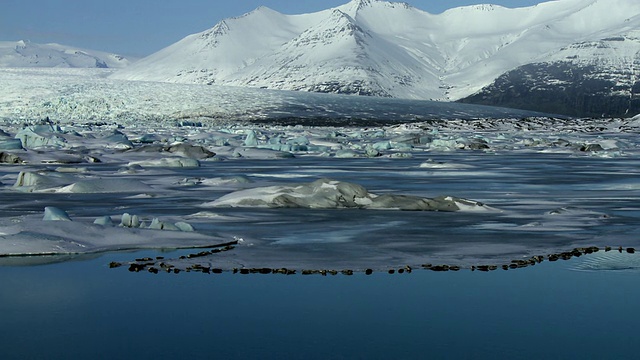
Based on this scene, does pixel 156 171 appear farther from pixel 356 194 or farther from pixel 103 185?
pixel 356 194

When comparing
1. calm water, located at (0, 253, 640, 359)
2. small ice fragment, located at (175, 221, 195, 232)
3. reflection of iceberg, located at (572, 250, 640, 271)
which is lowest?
calm water, located at (0, 253, 640, 359)

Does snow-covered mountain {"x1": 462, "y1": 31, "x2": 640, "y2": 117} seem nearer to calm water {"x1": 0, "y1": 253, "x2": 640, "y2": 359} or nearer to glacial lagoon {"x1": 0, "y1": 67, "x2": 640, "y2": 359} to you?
glacial lagoon {"x1": 0, "y1": 67, "x2": 640, "y2": 359}

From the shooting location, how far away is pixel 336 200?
38.5 feet

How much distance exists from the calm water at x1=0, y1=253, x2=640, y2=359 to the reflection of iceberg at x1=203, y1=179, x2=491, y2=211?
4.15 m

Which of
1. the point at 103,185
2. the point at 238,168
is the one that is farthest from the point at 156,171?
the point at 103,185

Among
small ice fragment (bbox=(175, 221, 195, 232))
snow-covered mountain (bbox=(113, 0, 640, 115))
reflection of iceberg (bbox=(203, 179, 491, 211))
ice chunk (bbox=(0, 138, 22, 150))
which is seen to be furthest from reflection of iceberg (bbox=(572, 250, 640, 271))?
snow-covered mountain (bbox=(113, 0, 640, 115))

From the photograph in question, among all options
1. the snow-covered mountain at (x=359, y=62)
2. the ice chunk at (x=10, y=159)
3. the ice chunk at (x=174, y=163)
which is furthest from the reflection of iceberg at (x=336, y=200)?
the snow-covered mountain at (x=359, y=62)

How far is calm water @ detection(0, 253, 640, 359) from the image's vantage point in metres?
5.05

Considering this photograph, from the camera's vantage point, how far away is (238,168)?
21.5 meters

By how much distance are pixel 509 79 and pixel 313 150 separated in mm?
135020

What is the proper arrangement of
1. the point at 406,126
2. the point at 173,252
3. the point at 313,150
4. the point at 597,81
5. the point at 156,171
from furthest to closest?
the point at 597,81, the point at 406,126, the point at 313,150, the point at 156,171, the point at 173,252

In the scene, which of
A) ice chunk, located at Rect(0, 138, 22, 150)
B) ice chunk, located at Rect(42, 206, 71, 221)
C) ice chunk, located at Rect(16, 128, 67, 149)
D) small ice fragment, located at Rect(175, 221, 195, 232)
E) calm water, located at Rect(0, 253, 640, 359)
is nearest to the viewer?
calm water, located at Rect(0, 253, 640, 359)

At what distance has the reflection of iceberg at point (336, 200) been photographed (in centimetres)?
1162

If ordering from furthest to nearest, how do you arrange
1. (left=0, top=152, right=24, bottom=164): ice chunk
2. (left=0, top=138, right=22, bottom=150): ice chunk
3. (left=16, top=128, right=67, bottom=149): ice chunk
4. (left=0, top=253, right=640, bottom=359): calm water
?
(left=16, top=128, right=67, bottom=149): ice chunk
(left=0, top=138, right=22, bottom=150): ice chunk
(left=0, top=152, right=24, bottom=164): ice chunk
(left=0, top=253, right=640, bottom=359): calm water
